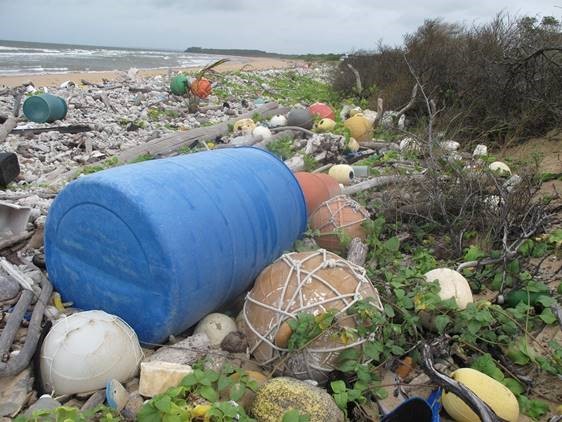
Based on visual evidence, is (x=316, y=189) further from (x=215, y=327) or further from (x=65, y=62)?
(x=65, y=62)

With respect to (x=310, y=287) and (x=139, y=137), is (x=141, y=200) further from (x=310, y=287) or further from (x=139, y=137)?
(x=139, y=137)

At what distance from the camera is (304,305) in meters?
2.79

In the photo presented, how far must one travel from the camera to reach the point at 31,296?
3.04m

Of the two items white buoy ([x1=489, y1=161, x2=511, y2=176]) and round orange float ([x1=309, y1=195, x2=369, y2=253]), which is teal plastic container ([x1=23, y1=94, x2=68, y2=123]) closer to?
round orange float ([x1=309, y1=195, x2=369, y2=253])

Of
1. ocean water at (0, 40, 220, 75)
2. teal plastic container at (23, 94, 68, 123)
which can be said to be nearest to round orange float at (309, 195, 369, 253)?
teal plastic container at (23, 94, 68, 123)

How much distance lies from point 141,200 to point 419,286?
1770 millimetres

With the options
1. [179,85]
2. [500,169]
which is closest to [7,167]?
[500,169]

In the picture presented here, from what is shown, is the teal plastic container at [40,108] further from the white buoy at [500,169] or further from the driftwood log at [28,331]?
the white buoy at [500,169]

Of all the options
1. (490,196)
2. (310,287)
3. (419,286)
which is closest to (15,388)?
(310,287)

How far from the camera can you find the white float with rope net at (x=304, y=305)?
270cm

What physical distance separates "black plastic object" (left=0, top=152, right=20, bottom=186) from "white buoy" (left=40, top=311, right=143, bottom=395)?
3.48 meters

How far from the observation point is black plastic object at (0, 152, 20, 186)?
5.45 meters

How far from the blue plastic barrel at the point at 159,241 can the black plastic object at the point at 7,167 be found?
2860mm

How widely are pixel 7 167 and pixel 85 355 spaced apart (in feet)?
12.5
